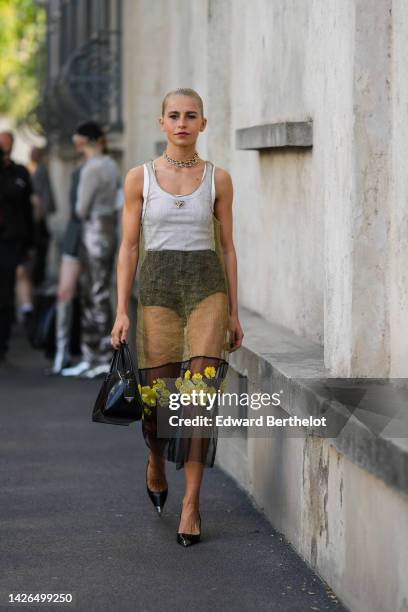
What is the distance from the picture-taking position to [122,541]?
652 cm

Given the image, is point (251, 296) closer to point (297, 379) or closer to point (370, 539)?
point (297, 379)

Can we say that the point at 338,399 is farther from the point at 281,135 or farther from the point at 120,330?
the point at 281,135

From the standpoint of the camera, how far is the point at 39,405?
425 inches

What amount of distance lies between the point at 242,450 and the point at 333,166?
7.43ft

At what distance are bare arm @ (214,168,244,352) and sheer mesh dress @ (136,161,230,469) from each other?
0.03 meters

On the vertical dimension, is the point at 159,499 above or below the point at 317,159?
below

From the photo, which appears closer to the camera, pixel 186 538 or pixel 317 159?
pixel 186 538

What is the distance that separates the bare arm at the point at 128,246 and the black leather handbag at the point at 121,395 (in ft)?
0.26

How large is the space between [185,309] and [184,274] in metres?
0.15

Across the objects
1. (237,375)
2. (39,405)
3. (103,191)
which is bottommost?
(39,405)

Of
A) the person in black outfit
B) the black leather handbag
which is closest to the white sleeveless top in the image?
the black leather handbag

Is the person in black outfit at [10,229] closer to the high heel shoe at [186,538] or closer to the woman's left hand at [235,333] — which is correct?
the woman's left hand at [235,333]

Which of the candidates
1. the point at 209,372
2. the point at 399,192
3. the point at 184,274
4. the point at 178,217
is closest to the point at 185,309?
the point at 184,274

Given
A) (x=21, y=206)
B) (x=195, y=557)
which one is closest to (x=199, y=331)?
(x=195, y=557)
